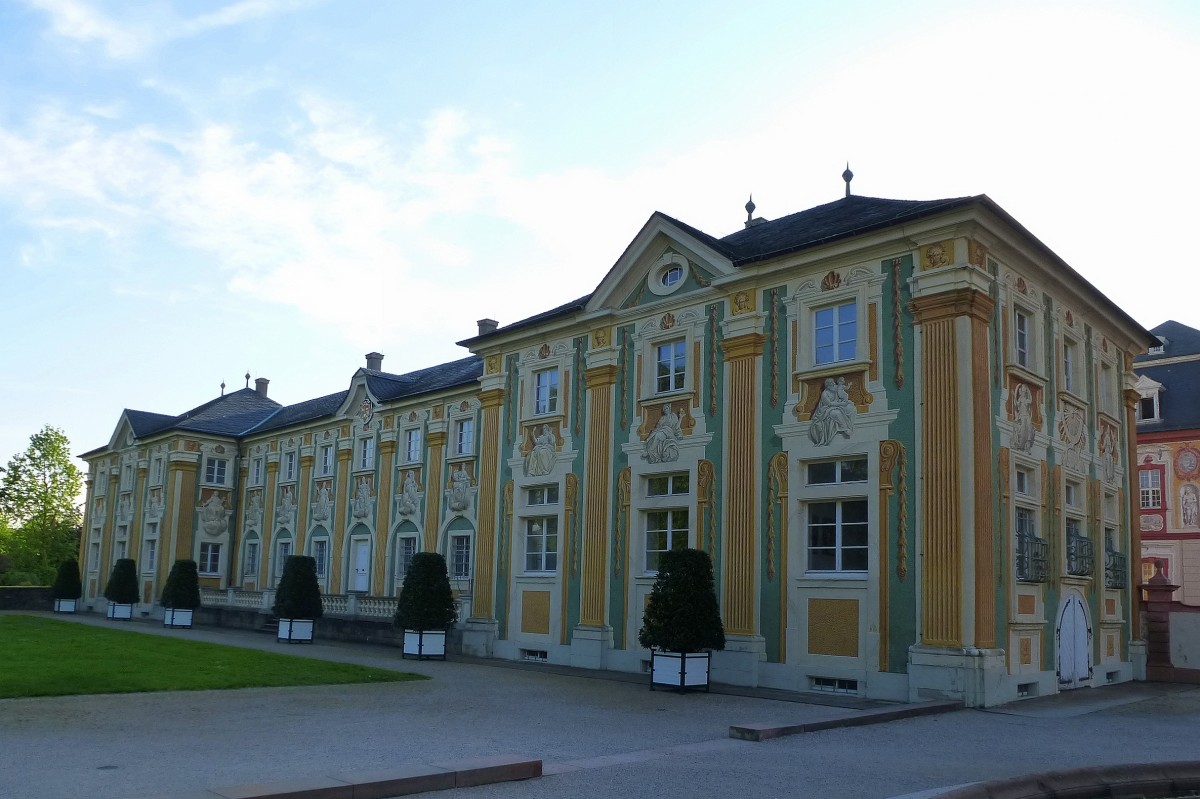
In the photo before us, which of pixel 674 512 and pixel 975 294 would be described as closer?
pixel 975 294

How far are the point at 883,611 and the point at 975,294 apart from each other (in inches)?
209

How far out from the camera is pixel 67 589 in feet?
145

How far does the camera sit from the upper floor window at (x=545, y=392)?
24500 millimetres

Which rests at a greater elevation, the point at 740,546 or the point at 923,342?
the point at 923,342

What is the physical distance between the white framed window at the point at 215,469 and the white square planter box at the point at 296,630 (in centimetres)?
1644

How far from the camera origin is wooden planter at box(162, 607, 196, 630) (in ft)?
112

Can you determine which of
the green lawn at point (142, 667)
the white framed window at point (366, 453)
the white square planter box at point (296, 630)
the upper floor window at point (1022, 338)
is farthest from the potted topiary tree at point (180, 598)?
the upper floor window at point (1022, 338)

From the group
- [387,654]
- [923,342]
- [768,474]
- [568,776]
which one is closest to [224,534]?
[387,654]

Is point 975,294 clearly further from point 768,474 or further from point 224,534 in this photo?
point 224,534

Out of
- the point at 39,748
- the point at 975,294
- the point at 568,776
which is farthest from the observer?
the point at 975,294

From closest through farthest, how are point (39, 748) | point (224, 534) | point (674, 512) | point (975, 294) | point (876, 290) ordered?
point (39, 748) < point (975, 294) < point (876, 290) < point (674, 512) < point (224, 534)

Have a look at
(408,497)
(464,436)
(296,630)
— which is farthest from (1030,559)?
(408,497)

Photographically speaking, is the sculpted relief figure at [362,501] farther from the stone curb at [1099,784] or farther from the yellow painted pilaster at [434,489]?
the stone curb at [1099,784]

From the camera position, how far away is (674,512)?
21172 millimetres
